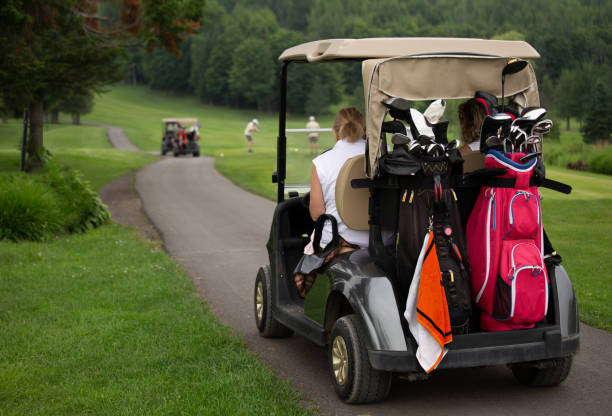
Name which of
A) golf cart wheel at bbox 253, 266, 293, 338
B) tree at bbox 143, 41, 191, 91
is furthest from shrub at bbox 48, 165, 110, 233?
tree at bbox 143, 41, 191, 91

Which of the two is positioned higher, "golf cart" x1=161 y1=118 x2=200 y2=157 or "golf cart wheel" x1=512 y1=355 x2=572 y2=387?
"golf cart wheel" x1=512 y1=355 x2=572 y2=387

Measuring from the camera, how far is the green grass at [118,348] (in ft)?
14.4

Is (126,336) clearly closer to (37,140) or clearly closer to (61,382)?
(61,382)

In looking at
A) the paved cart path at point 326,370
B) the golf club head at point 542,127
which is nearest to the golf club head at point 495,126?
the golf club head at point 542,127

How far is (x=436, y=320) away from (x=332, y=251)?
1039 mm

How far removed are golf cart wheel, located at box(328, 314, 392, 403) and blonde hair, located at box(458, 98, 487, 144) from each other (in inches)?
58.0

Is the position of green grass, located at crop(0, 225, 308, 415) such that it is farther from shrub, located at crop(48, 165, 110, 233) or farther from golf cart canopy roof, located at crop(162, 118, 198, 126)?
golf cart canopy roof, located at crop(162, 118, 198, 126)

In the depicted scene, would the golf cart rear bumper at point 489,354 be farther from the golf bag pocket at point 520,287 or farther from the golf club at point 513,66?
the golf club at point 513,66

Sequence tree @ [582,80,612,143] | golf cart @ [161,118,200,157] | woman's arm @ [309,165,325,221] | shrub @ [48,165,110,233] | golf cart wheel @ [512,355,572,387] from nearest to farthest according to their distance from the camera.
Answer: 1. golf cart wheel @ [512,355,572,387]
2. woman's arm @ [309,165,325,221]
3. shrub @ [48,165,110,233]
4. tree @ [582,80,612,143]
5. golf cart @ [161,118,200,157]

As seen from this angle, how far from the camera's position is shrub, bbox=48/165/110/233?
11.9 m

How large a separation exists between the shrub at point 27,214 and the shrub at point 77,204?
0.94 ft

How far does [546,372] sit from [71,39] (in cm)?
1809

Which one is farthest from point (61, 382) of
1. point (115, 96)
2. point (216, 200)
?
point (115, 96)

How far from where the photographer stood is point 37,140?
2502 cm
